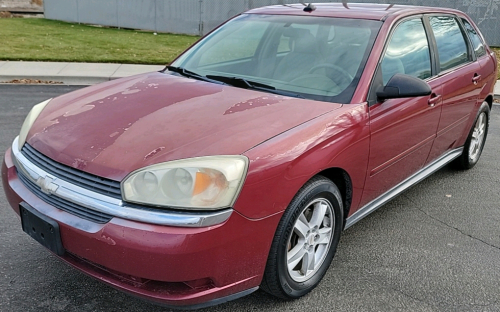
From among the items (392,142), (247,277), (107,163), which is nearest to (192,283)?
(247,277)

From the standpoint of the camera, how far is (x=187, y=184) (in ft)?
7.33

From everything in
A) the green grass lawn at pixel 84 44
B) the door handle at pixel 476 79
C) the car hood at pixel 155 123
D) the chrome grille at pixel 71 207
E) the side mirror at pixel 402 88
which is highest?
the side mirror at pixel 402 88

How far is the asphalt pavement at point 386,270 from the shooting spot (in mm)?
2799

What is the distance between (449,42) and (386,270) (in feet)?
7.52

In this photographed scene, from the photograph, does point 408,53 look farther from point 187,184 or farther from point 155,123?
point 187,184

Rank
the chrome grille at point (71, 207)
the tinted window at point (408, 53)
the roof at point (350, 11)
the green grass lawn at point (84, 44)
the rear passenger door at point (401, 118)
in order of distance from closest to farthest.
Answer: the chrome grille at point (71, 207)
the rear passenger door at point (401, 118)
the tinted window at point (408, 53)
the roof at point (350, 11)
the green grass lawn at point (84, 44)

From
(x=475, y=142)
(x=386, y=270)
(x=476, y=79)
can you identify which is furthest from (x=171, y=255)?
(x=475, y=142)

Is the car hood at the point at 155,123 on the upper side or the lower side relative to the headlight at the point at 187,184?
upper

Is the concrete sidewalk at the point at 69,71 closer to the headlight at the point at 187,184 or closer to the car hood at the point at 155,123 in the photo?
the car hood at the point at 155,123

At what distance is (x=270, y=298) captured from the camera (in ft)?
9.36

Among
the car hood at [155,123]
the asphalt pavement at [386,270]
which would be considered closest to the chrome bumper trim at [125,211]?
the car hood at [155,123]

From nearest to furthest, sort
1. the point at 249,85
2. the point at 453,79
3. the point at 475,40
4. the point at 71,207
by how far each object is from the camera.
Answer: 1. the point at 71,207
2. the point at 249,85
3. the point at 453,79
4. the point at 475,40

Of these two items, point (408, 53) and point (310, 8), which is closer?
point (408, 53)

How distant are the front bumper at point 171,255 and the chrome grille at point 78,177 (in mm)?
152
